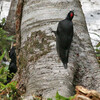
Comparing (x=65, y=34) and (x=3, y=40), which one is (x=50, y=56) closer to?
(x=65, y=34)

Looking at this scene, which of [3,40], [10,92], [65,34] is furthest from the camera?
[3,40]

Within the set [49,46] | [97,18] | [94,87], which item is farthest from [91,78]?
[97,18]

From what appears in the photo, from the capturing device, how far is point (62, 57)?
6.59 feet

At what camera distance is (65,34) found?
2.51 metres

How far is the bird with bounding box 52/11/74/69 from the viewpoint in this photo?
228cm

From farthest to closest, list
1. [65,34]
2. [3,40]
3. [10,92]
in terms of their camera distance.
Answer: [3,40], [65,34], [10,92]

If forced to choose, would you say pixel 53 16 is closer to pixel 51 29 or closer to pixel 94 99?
pixel 51 29

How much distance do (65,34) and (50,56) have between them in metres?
0.47

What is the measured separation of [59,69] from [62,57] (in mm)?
97

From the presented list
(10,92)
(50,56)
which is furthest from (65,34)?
(10,92)

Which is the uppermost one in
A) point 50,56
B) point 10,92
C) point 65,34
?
point 65,34

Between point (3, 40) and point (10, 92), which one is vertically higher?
point (3, 40)

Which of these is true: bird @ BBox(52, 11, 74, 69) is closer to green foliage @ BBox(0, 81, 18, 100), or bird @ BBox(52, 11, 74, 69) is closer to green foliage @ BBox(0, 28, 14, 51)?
green foliage @ BBox(0, 81, 18, 100)

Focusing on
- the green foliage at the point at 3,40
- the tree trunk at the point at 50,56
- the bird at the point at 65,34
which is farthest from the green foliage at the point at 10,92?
the green foliage at the point at 3,40
